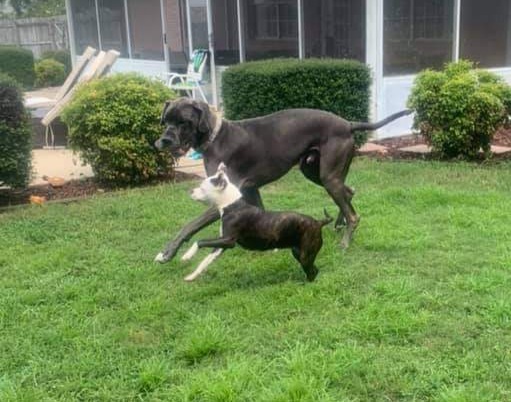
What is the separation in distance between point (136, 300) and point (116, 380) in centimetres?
97

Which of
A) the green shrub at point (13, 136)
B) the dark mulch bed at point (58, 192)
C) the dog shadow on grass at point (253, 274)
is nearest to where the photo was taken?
the dog shadow on grass at point (253, 274)

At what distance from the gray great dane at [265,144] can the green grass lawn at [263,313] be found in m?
0.49

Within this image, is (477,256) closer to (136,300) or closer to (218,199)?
(218,199)

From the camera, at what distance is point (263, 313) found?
3697 millimetres

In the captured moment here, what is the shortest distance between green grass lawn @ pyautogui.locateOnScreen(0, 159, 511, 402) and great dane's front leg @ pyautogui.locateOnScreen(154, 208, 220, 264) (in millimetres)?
233

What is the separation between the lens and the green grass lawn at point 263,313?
9.77ft

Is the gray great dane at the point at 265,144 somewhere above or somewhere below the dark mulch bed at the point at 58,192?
above

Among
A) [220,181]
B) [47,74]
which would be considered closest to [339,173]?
[220,181]

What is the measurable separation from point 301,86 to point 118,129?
2.32 m

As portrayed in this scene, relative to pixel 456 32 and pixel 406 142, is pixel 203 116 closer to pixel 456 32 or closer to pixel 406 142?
pixel 406 142

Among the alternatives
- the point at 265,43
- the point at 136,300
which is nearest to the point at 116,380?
the point at 136,300

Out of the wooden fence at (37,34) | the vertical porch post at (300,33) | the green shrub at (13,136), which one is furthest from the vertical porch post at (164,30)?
the wooden fence at (37,34)

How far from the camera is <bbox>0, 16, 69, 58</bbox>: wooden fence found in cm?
2822

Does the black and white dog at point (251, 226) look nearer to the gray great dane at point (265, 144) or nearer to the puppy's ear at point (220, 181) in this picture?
the puppy's ear at point (220, 181)
